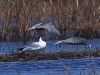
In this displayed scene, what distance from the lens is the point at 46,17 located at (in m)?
15.7

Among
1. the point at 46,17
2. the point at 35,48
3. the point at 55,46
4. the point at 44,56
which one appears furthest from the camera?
the point at 46,17

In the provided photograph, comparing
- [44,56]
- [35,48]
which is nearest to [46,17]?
[35,48]

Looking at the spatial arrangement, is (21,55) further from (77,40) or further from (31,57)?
(77,40)

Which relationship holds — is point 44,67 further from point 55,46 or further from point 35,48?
point 55,46

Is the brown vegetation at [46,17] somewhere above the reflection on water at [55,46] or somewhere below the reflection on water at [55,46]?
above

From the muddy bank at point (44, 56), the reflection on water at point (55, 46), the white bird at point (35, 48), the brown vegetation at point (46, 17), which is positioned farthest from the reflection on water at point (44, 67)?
the brown vegetation at point (46, 17)

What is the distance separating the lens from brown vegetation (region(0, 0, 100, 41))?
46.1 feet

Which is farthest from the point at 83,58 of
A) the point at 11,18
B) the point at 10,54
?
the point at 11,18

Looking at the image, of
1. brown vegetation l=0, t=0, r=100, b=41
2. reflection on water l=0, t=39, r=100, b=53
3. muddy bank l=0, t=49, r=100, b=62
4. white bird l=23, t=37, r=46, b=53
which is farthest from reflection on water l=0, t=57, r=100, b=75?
brown vegetation l=0, t=0, r=100, b=41

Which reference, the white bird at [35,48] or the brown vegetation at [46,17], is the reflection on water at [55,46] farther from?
the white bird at [35,48]

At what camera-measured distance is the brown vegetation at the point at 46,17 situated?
14055 mm

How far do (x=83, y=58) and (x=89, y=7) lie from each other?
4.03 metres

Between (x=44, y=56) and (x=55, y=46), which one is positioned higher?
(x=55, y=46)

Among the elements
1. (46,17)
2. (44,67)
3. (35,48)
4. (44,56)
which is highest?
(46,17)
